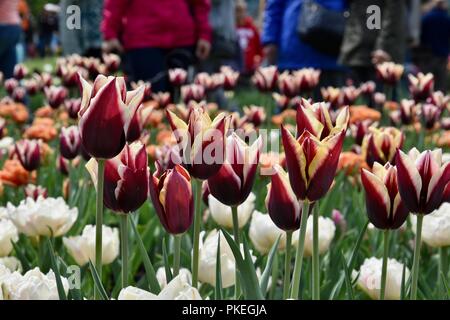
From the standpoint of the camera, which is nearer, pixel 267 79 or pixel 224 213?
pixel 224 213

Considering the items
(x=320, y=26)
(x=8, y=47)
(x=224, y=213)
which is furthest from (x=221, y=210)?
(x=8, y=47)

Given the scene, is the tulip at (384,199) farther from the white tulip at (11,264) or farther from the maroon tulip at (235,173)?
the white tulip at (11,264)

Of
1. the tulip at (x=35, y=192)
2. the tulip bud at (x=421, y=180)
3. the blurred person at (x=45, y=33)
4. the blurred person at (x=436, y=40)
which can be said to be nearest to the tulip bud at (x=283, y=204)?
the tulip bud at (x=421, y=180)

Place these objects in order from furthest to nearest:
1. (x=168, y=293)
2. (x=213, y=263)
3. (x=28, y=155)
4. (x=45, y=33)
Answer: (x=45, y=33)
(x=28, y=155)
(x=213, y=263)
(x=168, y=293)

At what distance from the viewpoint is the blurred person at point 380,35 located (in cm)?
360

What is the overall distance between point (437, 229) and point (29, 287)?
28.3 inches

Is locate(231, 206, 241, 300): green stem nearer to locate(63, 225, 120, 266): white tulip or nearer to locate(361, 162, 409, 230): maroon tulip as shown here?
locate(361, 162, 409, 230): maroon tulip

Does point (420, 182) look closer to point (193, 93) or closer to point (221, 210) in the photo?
point (221, 210)

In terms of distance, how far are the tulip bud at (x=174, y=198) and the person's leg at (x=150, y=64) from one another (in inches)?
115

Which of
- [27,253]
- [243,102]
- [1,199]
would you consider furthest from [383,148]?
[243,102]

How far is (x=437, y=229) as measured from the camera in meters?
1.33

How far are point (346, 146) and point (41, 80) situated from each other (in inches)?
52.5

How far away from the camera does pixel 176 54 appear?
12.7 ft

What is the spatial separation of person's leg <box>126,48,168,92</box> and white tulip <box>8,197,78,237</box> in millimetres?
2368
